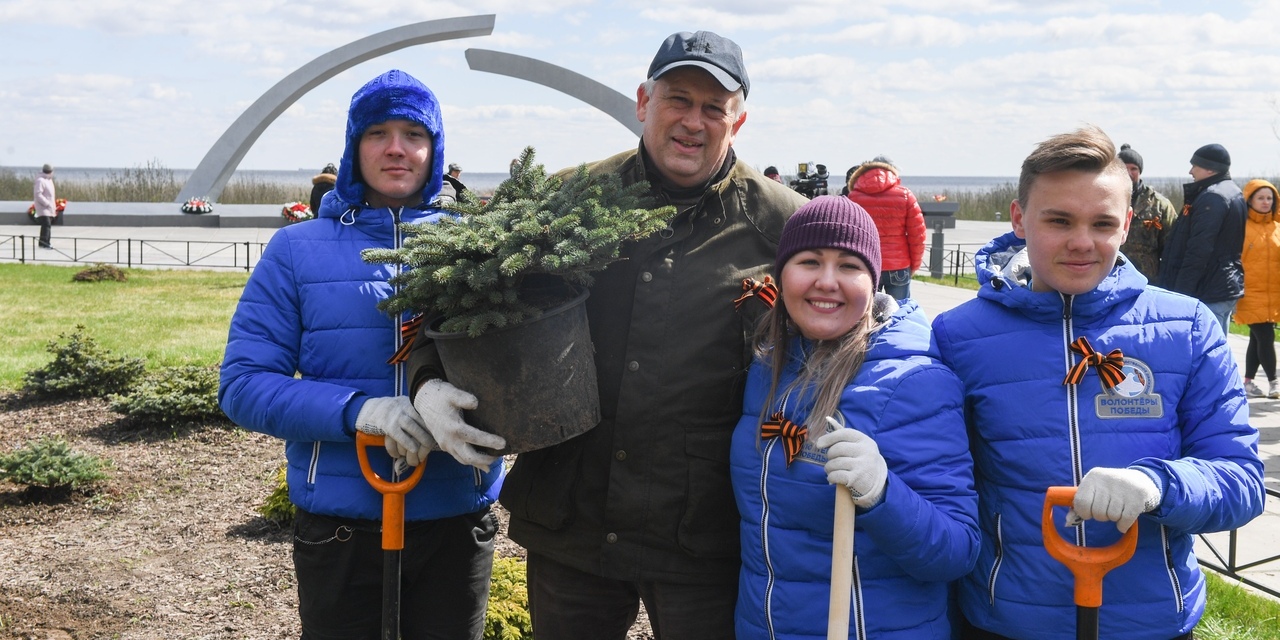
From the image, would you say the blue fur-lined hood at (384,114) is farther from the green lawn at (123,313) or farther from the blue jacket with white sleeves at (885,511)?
the green lawn at (123,313)

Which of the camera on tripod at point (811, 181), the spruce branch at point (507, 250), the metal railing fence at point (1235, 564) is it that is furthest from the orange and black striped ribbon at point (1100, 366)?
the camera on tripod at point (811, 181)

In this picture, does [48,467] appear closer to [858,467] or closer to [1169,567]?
[858,467]

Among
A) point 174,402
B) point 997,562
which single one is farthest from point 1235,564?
point 174,402

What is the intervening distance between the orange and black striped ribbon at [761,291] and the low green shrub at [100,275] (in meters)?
14.9

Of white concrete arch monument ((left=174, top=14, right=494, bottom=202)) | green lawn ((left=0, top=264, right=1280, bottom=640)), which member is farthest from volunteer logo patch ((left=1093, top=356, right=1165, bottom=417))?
white concrete arch monument ((left=174, top=14, right=494, bottom=202))

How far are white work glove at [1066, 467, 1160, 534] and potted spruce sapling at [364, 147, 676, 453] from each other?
1078mm

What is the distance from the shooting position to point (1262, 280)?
319 inches

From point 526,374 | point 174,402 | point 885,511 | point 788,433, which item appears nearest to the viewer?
point 885,511

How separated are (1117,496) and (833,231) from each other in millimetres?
785

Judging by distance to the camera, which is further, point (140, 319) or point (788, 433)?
point (140, 319)

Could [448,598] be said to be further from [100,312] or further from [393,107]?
[100,312]

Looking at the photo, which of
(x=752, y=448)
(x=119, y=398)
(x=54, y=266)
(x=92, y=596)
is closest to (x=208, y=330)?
(x=119, y=398)

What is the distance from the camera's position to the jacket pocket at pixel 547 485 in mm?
2631

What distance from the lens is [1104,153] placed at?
2.13 m
